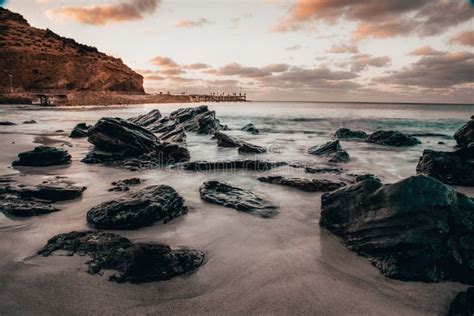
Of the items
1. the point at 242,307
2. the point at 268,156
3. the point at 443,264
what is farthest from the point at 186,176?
the point at 443,264

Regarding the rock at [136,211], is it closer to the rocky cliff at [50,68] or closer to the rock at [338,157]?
the rock at [338,157]

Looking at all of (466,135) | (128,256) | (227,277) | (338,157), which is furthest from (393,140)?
(128,256)

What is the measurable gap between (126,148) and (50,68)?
8317cm

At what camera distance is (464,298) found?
2617mm

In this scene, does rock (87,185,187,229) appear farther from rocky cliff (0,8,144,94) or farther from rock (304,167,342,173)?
rocky cliff (0,8,144,94)

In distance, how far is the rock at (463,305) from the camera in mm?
2512

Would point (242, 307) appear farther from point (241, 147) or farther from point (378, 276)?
point (241, 147)

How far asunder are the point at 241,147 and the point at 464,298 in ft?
30.1

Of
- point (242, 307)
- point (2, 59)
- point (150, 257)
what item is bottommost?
point (242, 307)

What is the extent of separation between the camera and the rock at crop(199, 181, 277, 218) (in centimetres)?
503

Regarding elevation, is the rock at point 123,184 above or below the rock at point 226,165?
below

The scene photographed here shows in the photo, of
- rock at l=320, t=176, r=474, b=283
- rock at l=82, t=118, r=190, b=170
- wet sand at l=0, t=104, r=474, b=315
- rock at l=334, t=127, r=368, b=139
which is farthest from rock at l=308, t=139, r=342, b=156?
rock at l=320, t=176, r=474, b=283

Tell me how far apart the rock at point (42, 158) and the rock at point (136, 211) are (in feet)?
14.8

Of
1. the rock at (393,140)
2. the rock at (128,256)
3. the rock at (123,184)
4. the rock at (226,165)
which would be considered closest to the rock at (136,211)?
the rock at (128,256)
